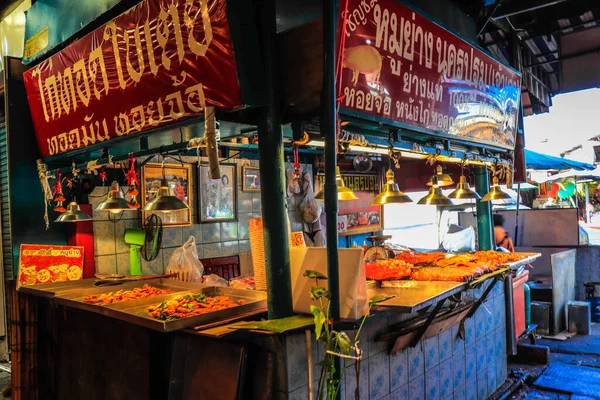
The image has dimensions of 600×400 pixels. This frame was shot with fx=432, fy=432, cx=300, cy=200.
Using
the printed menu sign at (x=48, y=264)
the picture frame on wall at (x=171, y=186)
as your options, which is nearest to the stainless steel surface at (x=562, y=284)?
the picture frame on wall at (x=171, y=186)

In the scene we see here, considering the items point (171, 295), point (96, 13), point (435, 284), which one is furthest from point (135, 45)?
point (435, 284)

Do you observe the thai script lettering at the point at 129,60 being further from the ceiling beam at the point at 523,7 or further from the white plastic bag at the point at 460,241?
the white plastic bag at the point at 460,241

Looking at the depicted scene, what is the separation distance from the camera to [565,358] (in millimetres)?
7156

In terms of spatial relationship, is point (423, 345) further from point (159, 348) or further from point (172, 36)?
point (172, 36)

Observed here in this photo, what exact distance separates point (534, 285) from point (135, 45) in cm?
832

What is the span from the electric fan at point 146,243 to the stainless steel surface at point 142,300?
134 cm

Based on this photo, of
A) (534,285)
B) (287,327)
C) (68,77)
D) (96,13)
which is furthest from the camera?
(534,285)

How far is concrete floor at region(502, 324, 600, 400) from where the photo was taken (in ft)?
19.0

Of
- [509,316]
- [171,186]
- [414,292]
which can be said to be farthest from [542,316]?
[171,186]

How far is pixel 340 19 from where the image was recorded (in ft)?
10.5

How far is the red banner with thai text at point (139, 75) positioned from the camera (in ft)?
9.73

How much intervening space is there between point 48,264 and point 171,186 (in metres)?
2.23

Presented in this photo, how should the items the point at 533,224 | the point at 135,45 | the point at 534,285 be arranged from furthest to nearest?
the point at 533,224 < the point at 534,285 < the point at 135,45

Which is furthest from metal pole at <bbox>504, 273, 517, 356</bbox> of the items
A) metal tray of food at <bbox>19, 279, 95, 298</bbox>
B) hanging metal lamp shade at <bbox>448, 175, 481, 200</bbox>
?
metal tray of food at <bbox>19, 279, 95, 298</bbox>
